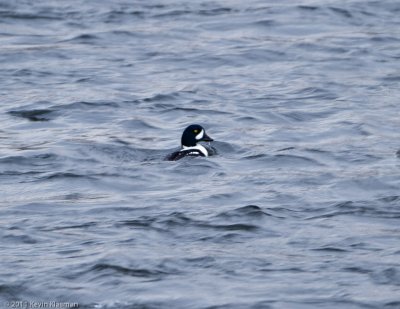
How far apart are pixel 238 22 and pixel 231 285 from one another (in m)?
13.4

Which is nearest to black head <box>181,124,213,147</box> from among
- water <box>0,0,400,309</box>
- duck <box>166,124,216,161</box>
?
duck <box>166,124,216,161</box>

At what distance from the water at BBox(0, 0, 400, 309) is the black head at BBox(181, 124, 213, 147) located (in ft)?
0.93

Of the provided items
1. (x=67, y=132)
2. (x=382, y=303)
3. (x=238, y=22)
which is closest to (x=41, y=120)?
(x=67, y=132)

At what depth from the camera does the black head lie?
49.1 ft

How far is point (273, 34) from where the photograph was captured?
22.3 meters

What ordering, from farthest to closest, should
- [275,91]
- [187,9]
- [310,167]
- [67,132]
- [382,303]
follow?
[187,9], [275,91], [67,132], [310,167], [382,303]

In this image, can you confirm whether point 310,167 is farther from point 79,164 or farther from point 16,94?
point 16,94

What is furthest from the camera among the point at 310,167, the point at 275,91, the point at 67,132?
the point at 275,91

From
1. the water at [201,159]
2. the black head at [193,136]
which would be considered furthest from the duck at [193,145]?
the water at [201,159]

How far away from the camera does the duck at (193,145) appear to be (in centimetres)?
1463

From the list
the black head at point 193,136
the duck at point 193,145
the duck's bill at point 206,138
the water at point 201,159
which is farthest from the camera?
the duck's bill at point 206,138

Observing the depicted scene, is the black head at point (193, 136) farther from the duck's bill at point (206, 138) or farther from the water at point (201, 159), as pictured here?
the water at point (201, 159)

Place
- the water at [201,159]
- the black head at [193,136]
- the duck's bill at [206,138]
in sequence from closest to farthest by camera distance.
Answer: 1. the water at [201,159]
2. the black head at [193,136]
3. the duck's bill at [206,138]

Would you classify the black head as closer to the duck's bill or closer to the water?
the duck's bill
